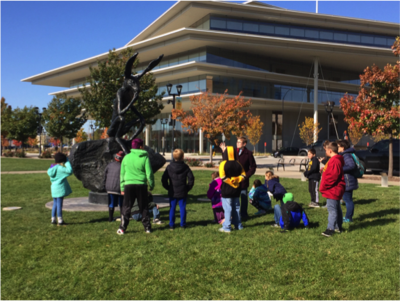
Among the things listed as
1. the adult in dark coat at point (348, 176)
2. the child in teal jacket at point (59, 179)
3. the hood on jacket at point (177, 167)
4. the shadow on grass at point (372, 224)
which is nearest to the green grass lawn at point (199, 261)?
the shadow on grass at point (372, 224)

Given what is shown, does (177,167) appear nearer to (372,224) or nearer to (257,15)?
(372,224)

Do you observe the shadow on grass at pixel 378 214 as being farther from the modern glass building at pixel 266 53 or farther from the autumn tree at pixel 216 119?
the modern glass building at pixel 266 53

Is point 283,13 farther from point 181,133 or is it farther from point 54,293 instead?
point 54,293

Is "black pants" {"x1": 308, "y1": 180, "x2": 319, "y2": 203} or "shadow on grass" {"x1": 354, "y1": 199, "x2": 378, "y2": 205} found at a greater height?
"black pants" {"x1": 308, "y1": 180, "x2": 319, "y2": 203}

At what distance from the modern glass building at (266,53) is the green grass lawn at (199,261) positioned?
36157 millimetres

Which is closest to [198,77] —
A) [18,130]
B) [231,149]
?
[18,130]

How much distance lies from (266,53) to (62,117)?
27.4 metres

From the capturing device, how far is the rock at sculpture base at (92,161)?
32.6ft

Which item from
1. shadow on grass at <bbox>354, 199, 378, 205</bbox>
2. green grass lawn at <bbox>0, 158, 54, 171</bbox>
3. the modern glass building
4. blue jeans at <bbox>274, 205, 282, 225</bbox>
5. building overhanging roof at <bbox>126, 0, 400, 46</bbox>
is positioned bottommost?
shadow on grass at <bbox>354, 199, 378, 205</bbox>

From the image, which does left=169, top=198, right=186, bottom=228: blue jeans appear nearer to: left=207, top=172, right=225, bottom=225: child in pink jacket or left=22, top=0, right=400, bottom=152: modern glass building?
left=207, top=172, right=225, bottom=225: child in pink jacket

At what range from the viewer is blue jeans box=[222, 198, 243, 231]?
6.55 metres

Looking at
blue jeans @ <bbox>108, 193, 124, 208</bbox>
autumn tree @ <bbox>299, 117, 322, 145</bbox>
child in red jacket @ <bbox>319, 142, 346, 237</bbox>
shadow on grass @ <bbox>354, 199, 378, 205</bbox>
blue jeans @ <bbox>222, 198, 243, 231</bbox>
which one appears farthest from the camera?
autumn tree @ <bbox>299, 117, 322, 145</bbox>

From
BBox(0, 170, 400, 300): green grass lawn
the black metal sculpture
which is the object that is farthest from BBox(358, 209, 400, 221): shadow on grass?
the black metal sculpture

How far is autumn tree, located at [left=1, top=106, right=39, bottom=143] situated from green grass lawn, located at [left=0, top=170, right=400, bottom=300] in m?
44.4
